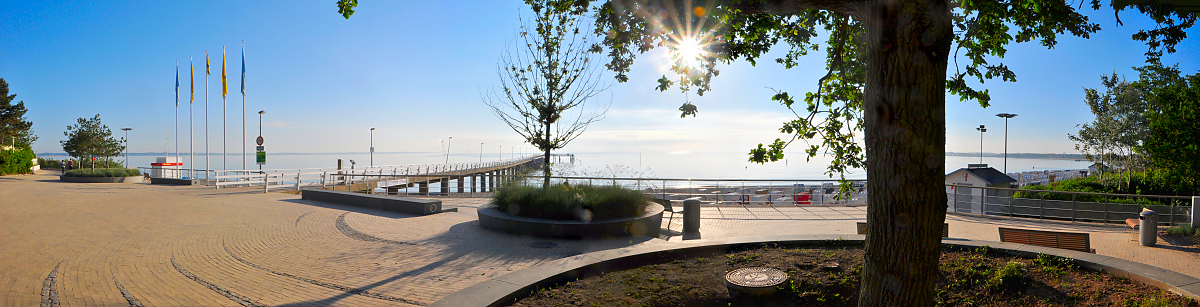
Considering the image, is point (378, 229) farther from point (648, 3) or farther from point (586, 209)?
point (648, 3)

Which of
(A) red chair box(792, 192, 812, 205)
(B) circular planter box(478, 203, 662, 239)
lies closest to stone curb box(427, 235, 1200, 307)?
(B) circular planter box(478, 203, 662, 239)

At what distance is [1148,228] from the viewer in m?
8.60

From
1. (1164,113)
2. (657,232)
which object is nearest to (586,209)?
(657,232)

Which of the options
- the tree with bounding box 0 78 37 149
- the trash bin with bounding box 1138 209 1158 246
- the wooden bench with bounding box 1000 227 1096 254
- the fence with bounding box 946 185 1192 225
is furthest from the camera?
the tree with bounding box 0 78 37 149

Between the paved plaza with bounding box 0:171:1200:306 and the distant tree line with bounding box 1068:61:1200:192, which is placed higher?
the distant tree line with bounding box 1068:61:1200:192

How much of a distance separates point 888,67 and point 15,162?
171 feet

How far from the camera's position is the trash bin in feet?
27.9

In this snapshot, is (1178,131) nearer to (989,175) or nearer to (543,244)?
(989,175)

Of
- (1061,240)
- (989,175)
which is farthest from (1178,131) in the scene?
(989,175)

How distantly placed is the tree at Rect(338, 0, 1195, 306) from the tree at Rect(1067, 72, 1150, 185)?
29749mm

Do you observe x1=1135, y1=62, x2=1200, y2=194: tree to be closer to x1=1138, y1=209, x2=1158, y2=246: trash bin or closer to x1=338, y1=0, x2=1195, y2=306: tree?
x1=1138, y1=209, x2=1158, y2=246: trash bin

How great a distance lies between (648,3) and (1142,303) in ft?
14.8

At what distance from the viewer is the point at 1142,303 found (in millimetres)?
3996

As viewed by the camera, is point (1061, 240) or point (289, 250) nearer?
point (1061, 240)
